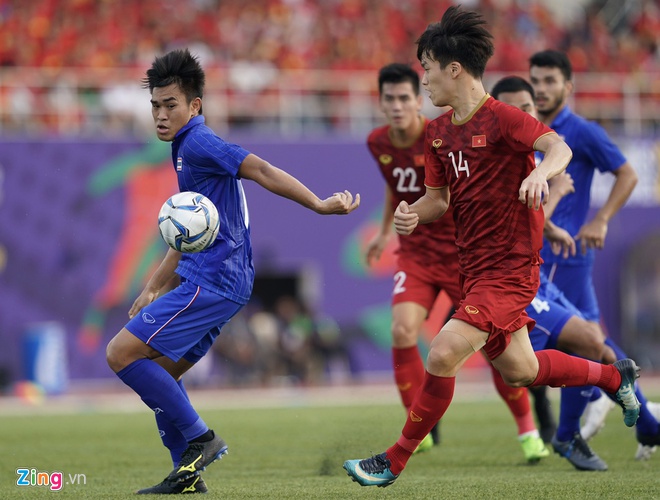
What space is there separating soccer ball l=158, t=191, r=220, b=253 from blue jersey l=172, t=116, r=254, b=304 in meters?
0.11

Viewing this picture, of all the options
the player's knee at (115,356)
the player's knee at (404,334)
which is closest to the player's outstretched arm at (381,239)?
the player's knee at (404,334)

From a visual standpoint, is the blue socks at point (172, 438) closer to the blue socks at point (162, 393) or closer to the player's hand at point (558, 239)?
the blue socks at point (162, 393)

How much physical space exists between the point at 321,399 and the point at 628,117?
8.85 meters

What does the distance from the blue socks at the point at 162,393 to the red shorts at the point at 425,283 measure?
2626 mm

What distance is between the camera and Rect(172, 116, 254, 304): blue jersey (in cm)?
602

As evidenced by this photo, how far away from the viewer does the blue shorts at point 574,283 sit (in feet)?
25.4

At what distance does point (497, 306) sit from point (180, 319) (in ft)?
5.68

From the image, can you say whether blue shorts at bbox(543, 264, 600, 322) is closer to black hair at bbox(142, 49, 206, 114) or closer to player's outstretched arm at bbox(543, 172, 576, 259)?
player's outstretched arm at bbox(543, 172, 576, 259)

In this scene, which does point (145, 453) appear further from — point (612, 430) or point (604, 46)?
point (604, 46)

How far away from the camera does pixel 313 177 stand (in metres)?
19.0

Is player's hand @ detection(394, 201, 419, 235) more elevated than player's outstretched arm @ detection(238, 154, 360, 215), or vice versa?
player's outstretched arm @ detection(238, 154, 360, 215)

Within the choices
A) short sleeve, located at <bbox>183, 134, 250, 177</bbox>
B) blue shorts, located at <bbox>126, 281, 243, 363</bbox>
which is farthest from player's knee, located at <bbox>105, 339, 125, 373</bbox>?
short sleeve, located at <bbox>183, 134, 250, 177</bbox>

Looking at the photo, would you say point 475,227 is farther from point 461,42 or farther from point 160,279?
point 160,279

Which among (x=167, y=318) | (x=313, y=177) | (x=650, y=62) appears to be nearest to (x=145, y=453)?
(x=167, y=318)
